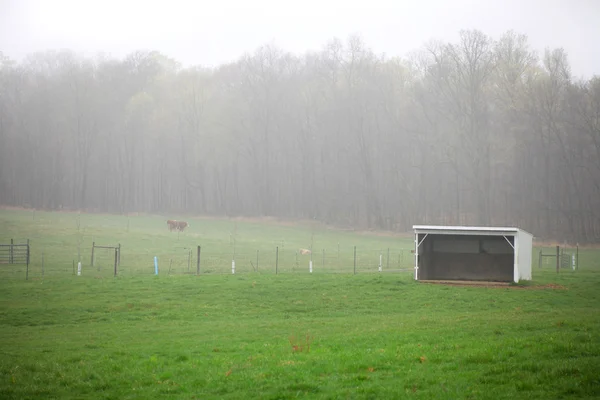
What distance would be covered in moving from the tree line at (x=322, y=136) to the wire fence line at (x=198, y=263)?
27.2 meters

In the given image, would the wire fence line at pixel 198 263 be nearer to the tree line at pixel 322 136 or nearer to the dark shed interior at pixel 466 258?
the dark shed interior at pixel 466 258

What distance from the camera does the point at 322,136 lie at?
85.9 metres

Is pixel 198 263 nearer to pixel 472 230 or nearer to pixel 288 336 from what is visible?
pixel 472 230

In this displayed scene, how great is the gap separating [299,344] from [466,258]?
23475 mm

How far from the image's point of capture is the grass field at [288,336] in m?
10.6

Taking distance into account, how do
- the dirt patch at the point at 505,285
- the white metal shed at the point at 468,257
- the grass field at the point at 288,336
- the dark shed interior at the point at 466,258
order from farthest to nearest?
1. the dark shed interior at the point at 466,258
2. the white metal shed at the point at 468,257
3. the dirt patch at the point at 505,285
4. the grass field at the point at 288,336

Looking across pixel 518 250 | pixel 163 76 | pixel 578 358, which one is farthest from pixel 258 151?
pixel 578 358

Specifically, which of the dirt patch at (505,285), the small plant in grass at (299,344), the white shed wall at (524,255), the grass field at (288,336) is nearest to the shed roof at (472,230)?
the white shed wall at (524,255)

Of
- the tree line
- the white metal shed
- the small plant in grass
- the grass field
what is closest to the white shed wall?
the white metal shed

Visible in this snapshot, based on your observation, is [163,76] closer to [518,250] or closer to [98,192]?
[98,192]

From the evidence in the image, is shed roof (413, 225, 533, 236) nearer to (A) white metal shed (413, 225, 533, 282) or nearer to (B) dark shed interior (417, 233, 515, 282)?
(A) white metal shed (413, 225, 533, 282)

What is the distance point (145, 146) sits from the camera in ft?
309

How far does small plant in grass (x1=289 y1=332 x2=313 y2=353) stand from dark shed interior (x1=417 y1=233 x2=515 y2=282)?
19528 millimetres

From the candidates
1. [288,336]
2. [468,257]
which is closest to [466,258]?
[468,257]
